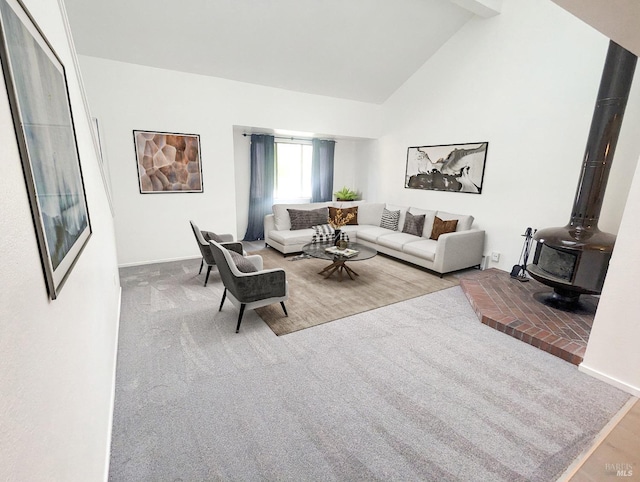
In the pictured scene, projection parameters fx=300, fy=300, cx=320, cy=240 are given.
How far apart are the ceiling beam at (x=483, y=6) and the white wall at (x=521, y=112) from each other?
0.37 feet

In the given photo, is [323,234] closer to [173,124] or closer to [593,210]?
[173,124]

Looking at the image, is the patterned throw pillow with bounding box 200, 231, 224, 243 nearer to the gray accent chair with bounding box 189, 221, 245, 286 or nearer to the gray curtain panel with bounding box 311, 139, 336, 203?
the gray accent chair with bounding box 189, 221, 245, 286

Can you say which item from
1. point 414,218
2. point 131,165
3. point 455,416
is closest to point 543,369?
point 455,416

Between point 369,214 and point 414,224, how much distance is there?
1.13 metres

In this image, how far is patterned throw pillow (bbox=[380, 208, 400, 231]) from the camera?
559 cm

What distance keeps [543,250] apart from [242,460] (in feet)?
11.0

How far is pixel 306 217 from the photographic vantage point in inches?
218

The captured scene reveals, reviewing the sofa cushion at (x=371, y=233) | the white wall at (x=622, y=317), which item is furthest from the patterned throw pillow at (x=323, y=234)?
the white wall at (x=622, y=317)

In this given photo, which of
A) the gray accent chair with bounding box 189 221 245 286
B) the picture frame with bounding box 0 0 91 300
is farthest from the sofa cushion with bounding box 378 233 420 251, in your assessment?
the picture frame with bounding box 0 0 91 300

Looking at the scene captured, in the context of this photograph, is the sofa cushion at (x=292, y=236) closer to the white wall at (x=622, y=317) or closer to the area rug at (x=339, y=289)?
the area rug at (x=339, y=289)

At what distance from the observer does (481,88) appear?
4531 mm

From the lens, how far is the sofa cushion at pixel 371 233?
5.30 metres

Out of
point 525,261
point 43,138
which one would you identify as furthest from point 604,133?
point 43,138

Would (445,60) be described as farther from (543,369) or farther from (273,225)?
(543,369)
